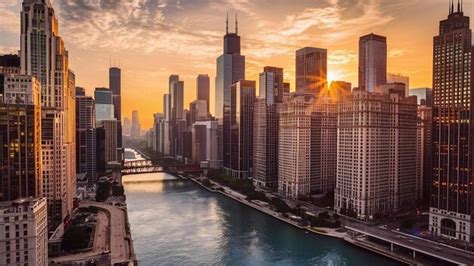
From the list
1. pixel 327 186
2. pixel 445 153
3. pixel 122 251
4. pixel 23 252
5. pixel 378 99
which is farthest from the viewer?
pixel 327 186

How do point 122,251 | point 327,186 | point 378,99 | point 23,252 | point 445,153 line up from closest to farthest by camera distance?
point 23,252 → point 122,251 → point 445,153 → point 378,99 → point 327,186

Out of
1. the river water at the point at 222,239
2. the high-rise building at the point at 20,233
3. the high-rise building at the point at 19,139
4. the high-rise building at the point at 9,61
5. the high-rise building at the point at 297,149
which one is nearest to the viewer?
the high-rise building at the point at 20,233

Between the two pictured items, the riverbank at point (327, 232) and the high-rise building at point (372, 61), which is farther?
the high-rise building at point (372, 61)

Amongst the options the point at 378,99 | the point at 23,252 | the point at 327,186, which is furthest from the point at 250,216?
the point at 23,252

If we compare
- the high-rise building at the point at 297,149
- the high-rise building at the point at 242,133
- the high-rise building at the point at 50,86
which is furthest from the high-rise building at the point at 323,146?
the high-rise building at the point at 50,86

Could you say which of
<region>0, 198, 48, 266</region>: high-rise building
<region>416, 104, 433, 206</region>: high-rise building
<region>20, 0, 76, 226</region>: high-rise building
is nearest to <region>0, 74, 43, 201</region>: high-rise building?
<region>20, 0, 76, 226</region>: high-rise building

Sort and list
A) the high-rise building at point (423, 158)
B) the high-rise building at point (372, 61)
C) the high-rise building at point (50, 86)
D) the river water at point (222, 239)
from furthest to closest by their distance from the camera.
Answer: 1. the high-rise building at point (372, 61)
2. the high-rise building at point (423, 158)
3. the high-rise building at point (50, 86)
4. the river water at point (222, 239)

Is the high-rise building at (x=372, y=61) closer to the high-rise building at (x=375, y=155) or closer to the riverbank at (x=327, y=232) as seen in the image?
the high-rise building at (x=375, y=155)

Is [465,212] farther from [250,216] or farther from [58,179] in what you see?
[58,179]
